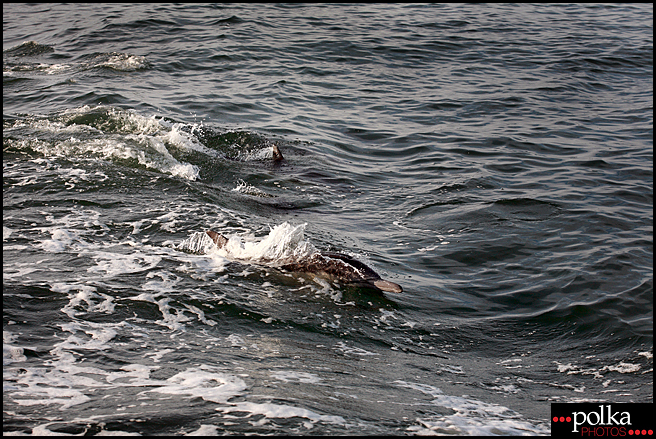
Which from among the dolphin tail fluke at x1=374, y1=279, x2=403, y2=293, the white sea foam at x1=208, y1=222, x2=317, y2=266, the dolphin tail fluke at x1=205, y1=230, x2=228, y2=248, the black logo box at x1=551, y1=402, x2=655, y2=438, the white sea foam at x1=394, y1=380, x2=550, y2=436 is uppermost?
the dolphin tail fluke at x1=205, y1=230, x2=228, y2=248

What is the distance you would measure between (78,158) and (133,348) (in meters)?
6.36

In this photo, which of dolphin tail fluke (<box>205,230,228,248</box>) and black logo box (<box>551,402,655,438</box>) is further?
dolphin tail fluke (<box>205,230,228,248</box>)

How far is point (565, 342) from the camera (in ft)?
21.1

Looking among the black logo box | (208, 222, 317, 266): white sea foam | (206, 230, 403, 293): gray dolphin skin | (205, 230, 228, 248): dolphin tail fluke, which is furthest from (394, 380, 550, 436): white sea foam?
(205, 230, 228, 248): dolphin tail fluke

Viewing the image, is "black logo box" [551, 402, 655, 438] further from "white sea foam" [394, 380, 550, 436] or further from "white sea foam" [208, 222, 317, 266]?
"white sea foam" [208, 222, 317, 266]

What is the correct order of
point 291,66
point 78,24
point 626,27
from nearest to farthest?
point 291,66 → point 78,24 → point 626,27

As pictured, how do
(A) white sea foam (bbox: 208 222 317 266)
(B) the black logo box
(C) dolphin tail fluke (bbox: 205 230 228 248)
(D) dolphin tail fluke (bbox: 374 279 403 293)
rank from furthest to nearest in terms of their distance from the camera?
(C) dolphin tail fluke (bbox: 205 230 228 248) → (A) white sea foam (bbox: 208 222 317 266) → (D) dolphin tail fluke (bbox: 374 279 403 293) → (B) the black logo box

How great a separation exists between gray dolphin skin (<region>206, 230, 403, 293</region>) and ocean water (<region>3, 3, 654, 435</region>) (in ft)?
0.49

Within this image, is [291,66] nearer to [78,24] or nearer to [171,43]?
[171,43]

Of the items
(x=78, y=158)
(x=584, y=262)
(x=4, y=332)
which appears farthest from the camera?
(x=78, y=158)

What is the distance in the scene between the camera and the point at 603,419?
15.9 feet

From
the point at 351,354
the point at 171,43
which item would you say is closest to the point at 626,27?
the point at 171,43

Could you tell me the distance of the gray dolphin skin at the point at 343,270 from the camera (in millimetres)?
6832

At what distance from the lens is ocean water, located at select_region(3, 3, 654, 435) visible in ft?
15.3
